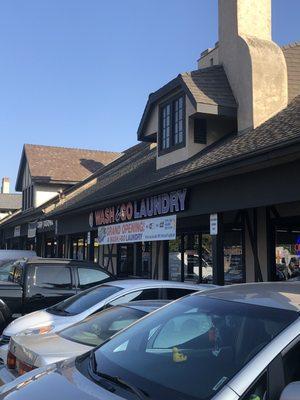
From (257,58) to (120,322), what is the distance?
10.9 meters

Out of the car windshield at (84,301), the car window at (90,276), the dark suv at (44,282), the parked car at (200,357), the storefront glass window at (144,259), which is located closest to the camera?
the parked car at (200,357)

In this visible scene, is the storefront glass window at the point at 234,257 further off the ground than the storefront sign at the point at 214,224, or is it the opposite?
the storefront sign at the point at 214,224

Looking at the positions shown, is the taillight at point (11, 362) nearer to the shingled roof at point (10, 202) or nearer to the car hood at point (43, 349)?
the car hood at point (43, 349)

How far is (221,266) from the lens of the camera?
1154 cm

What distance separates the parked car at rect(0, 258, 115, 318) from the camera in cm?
992

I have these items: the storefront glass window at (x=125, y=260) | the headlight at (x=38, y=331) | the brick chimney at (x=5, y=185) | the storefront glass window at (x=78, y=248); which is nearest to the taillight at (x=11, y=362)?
the headlight at (x=38, y=331)

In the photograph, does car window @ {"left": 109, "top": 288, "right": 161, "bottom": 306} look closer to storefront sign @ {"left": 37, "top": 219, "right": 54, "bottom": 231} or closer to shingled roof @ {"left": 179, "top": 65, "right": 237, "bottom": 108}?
shingled roof @ {"left": 179, "top": 65, "right": 237, "bottom": 108}

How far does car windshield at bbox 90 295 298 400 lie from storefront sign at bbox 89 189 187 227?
8.71 meters

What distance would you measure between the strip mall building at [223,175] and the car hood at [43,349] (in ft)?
16.7

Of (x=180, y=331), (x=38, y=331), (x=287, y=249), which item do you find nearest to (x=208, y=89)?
(x=287, y=249)

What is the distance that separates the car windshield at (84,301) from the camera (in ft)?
23.9

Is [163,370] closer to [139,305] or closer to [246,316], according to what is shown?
[246,316]

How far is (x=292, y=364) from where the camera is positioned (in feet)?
9.35

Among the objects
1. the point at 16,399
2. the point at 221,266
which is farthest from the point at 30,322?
the point at 221,266
